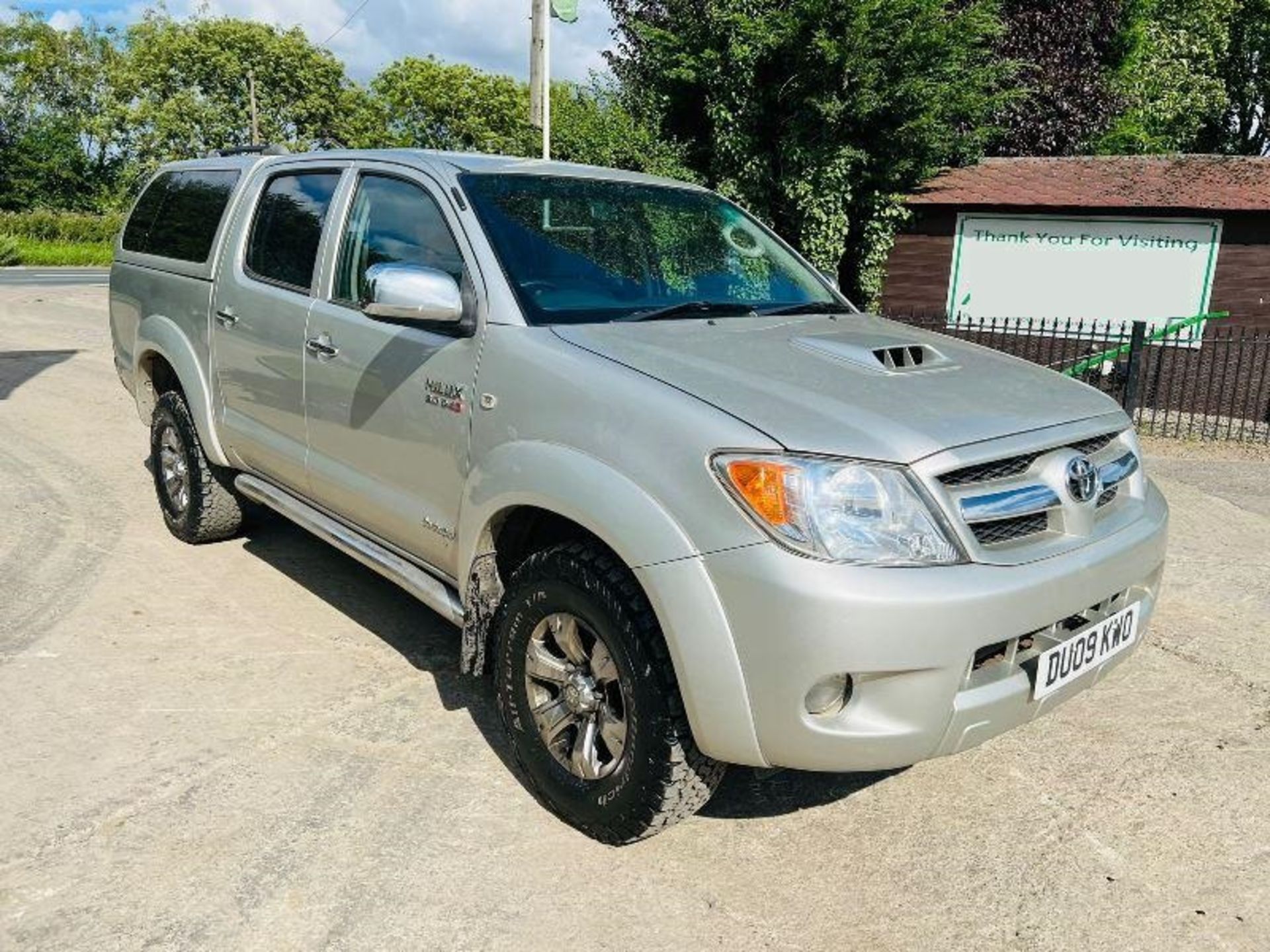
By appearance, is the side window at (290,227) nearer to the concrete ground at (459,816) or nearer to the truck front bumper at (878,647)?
the concrete ground at (459,816)

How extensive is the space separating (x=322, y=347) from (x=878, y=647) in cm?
242

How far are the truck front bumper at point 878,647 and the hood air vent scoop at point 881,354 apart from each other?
2.39 ft

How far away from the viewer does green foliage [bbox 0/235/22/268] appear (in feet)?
108

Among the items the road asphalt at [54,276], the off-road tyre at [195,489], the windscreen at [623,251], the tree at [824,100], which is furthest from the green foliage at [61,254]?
the windscreen at [623,251]

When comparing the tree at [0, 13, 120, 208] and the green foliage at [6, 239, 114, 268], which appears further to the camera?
the tree at [0, 13, 120, 208]

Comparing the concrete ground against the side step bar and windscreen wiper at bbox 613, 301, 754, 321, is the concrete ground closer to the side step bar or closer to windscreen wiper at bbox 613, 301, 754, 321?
the side step bar

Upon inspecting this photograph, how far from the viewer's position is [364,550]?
12.3 ft

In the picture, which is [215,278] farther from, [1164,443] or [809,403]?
[1164,443]

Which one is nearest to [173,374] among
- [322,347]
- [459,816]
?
[322,347]

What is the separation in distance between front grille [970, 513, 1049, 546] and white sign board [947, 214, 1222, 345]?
34.9ft

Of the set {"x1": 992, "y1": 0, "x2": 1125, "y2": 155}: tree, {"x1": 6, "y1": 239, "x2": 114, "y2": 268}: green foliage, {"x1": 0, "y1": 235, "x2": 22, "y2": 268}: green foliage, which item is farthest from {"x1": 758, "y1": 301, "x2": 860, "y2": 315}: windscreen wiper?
{"x1": 0, "y1": 235, "x2": 22, "y2": 268}: green foliage

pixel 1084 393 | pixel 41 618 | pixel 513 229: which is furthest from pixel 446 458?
pixel 41 618

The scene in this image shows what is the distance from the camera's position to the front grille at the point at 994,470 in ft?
8.14

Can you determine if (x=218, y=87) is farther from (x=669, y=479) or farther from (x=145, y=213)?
(x=669, y=479)
